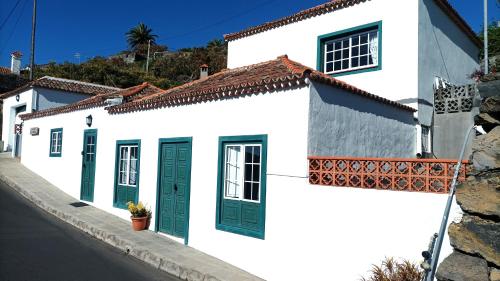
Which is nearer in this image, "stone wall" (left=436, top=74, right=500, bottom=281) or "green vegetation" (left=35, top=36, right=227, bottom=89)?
"stone wall" (left=436, top=74, right=500, bottom=281)

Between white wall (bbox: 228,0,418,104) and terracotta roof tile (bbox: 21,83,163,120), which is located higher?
white wall (bbox: 228,0,418,104)

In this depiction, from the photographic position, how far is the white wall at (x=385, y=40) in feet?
34.3

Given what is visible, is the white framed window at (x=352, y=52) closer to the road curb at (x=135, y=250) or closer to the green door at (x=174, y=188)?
the green door at (x=174, y=188)

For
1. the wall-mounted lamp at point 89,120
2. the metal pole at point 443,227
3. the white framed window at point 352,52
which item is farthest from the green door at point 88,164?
the metal pole at point 443,227

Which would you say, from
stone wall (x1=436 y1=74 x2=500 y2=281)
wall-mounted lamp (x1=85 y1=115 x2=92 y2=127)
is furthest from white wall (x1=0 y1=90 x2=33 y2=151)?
stone wall (x1=436 y1=74 x2=500 y2=281)

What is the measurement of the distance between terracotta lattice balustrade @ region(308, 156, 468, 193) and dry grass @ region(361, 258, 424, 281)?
0.96 meters

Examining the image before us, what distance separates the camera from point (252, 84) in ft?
23.4

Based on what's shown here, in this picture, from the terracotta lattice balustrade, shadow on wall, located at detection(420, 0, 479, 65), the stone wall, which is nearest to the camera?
the stone wall

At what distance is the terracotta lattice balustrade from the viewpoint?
4869 mm

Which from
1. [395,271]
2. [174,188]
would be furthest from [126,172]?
[395,271]

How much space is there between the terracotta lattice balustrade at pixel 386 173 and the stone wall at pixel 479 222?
27cm

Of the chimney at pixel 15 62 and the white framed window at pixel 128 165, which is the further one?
the chimney at pixel 15 62

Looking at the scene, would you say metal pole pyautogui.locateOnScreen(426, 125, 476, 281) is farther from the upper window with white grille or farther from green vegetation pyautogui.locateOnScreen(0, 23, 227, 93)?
green vegetation pyautogui.locateOnScreen(0, 23, 227, 93)

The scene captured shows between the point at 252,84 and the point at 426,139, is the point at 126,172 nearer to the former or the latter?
the point at 252,84
